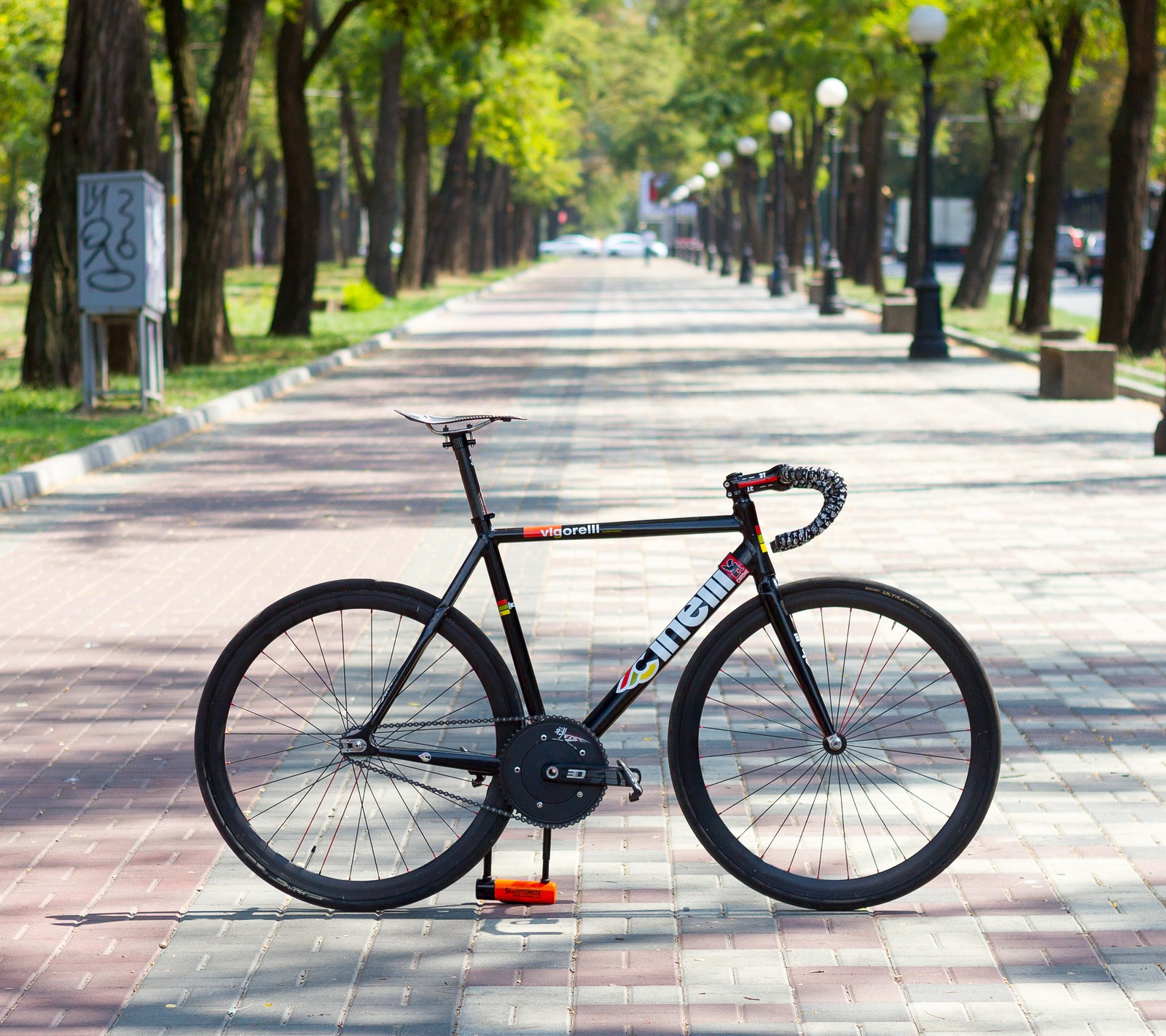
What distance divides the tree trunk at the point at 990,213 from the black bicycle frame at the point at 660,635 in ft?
103

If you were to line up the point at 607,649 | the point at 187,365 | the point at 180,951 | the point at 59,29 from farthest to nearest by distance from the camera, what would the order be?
the point at 59,29 < the point at 187,365 < the point at 607,649 < the point at 180,951

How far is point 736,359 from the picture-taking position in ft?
84.0

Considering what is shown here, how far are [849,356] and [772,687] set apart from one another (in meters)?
20.0

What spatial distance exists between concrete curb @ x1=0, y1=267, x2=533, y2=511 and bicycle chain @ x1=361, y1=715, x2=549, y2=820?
7.66m

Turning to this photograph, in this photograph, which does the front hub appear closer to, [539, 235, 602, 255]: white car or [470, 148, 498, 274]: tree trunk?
[470, 148, 498, 274]: tree trunk

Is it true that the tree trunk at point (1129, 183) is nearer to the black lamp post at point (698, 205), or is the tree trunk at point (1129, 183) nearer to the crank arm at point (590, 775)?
the crank arm at point (590, 775)

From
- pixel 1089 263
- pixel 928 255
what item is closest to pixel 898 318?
pixel 928 255

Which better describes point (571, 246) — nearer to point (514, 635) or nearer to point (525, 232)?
point (525, 232)

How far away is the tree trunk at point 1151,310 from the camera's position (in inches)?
890

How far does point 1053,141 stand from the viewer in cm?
2722

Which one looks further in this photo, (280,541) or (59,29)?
(59,29)

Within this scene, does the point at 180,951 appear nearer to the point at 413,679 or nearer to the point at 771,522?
the point at 413,679

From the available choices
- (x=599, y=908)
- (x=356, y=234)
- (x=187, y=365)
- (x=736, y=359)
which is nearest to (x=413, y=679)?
(x=599, y=908)

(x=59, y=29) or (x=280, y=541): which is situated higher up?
(x=59, y=29)
